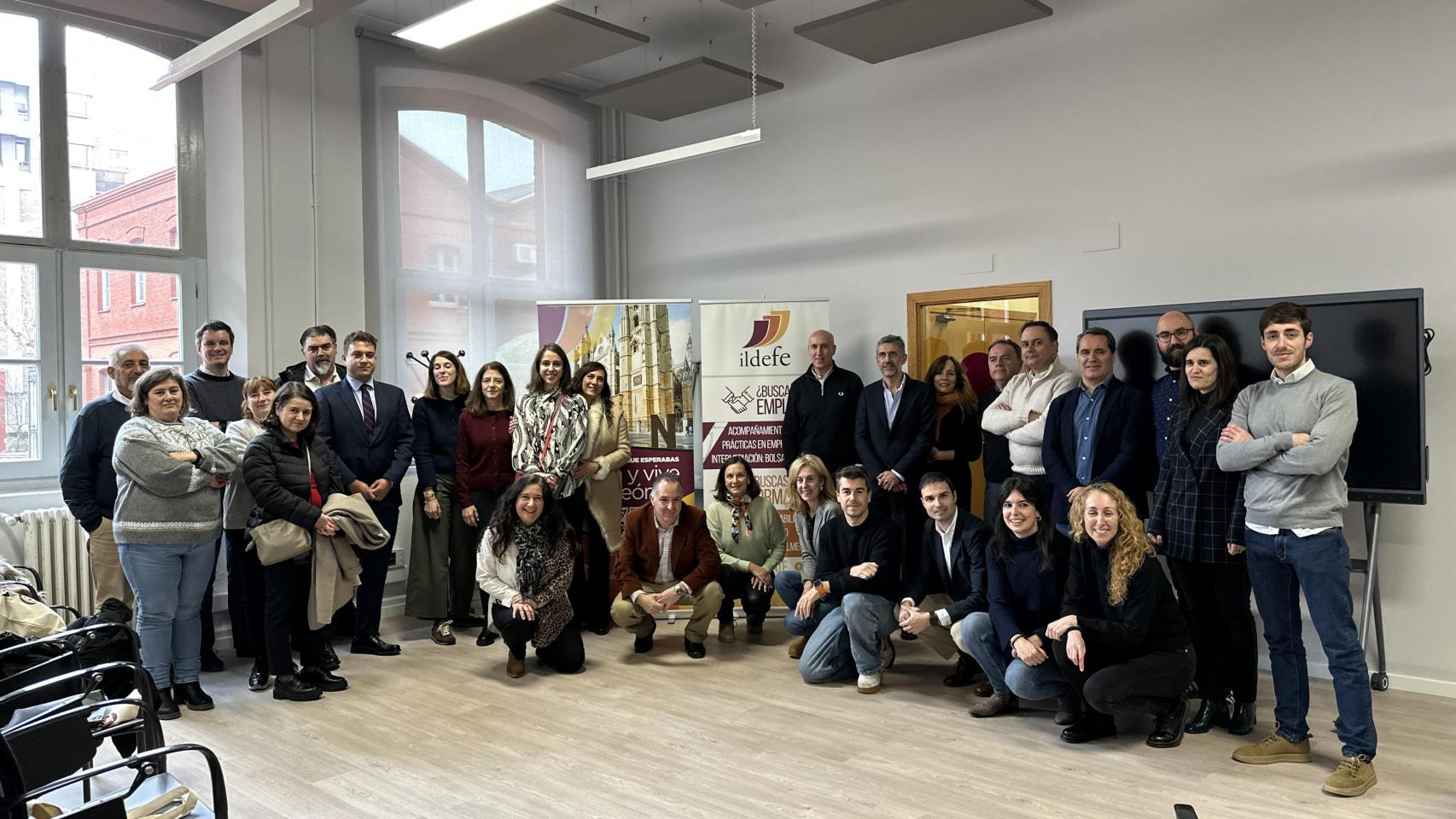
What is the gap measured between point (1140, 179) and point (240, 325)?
16.7ft

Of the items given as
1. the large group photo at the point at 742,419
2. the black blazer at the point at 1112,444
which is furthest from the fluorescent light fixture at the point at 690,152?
the black blazer at the point at 1112,444

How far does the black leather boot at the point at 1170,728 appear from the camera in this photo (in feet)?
12.6

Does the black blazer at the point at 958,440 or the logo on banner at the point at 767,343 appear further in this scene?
Result: the logo on banner at the point at 767,343

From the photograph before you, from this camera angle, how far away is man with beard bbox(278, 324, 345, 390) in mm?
5367

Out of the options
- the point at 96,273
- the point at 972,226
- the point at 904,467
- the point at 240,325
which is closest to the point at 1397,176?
the point at 972,226

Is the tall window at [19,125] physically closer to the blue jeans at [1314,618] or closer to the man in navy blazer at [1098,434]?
the man in navy blazer at [1098,434]

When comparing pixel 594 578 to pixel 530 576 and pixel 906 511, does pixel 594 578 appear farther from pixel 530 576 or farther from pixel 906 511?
pixel 906 511

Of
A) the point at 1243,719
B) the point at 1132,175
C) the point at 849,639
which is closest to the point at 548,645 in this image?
the point at 849,639

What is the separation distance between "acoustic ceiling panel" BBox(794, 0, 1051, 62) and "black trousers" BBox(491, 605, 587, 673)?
336cm

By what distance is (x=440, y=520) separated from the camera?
5840mm

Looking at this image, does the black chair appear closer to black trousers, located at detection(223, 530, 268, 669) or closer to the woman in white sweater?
the woman in white sweater

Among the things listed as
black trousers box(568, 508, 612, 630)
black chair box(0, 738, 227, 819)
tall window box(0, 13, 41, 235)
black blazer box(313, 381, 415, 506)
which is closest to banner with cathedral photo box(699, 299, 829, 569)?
black trousers box(568, 508, 612, 630)

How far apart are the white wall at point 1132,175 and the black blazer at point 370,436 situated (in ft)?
9.23

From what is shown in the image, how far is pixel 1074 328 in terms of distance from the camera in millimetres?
5777
